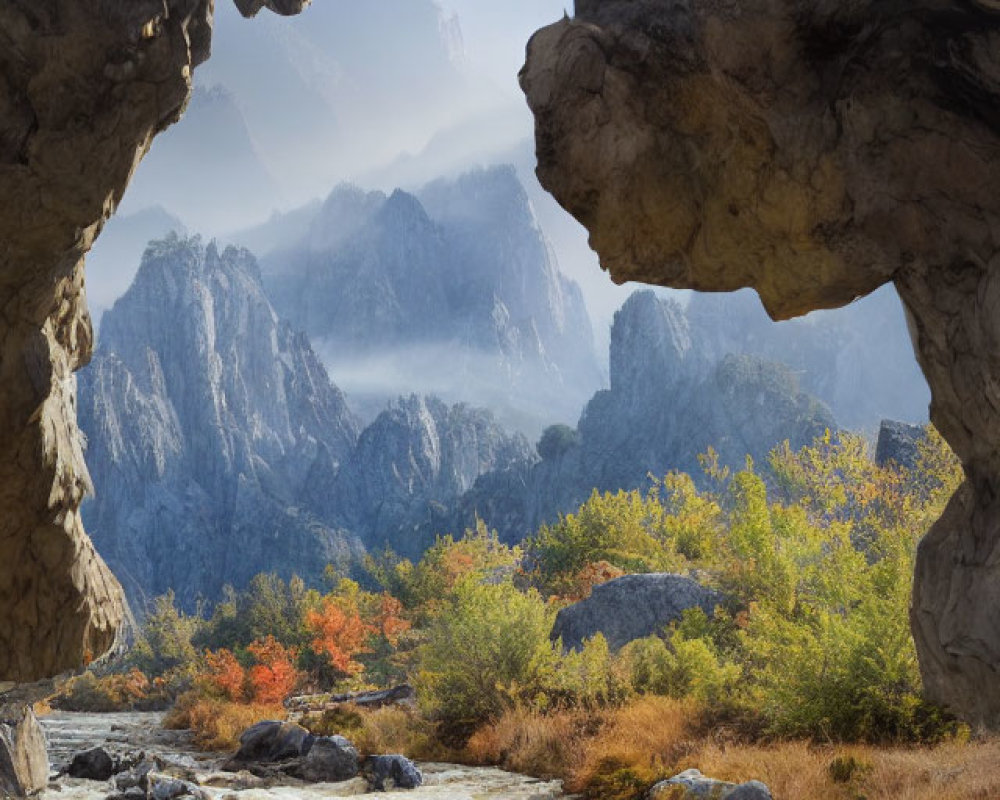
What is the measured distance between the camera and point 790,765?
9.88 meters

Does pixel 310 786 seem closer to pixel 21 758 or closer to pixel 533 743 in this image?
pixel 533 743

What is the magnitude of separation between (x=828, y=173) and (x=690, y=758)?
26.5 feet

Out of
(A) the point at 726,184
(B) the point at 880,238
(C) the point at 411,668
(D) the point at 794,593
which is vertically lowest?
(C) the point at 411,668

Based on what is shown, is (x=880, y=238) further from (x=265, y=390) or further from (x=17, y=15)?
(x=265, y=390)

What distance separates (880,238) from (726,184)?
1.24 meters

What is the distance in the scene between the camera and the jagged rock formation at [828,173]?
5.05 metres

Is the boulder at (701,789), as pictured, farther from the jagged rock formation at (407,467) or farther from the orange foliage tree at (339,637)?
the jagged rock formation at (407,467)

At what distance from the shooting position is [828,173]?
573 centimetres

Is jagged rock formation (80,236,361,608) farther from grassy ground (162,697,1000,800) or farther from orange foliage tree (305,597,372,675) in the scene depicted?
grassy ground (162,697,1000,800)

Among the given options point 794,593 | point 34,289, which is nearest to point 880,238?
point 34,289

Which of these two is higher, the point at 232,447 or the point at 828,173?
the point at 232,447

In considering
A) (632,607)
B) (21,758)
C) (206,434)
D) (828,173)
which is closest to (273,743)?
(21,758)

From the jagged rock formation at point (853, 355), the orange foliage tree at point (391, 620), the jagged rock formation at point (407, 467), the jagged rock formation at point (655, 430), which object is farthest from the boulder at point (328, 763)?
the jagged rock formation at point (853, 355)

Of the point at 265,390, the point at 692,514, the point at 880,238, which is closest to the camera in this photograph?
the point at 880,238
